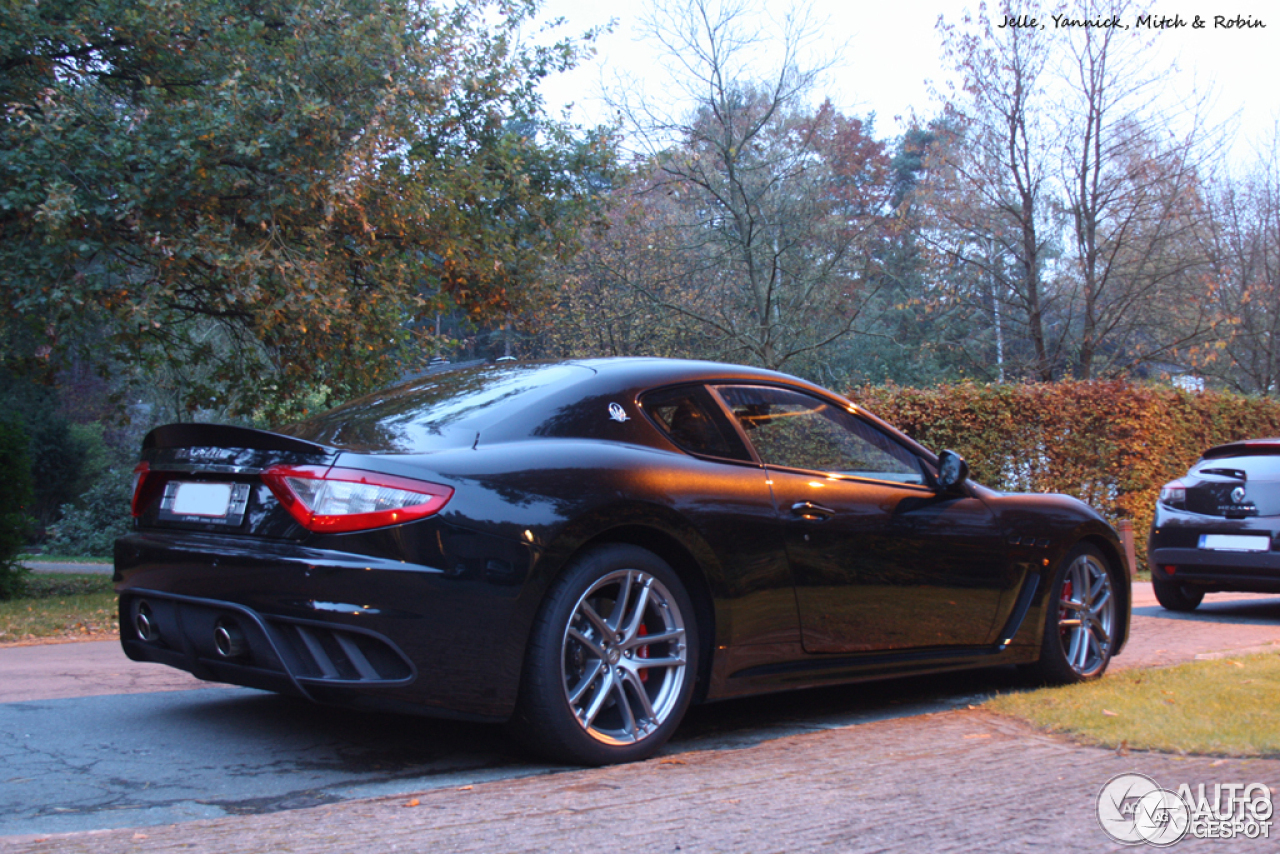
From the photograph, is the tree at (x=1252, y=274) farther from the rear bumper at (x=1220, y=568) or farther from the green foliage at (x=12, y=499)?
the green foliage at (x=12, y=499)

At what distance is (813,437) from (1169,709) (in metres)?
1.82

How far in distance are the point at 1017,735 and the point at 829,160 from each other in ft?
49.7

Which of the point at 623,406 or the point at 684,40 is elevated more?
the point at 684,40

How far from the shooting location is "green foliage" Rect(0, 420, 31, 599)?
460 inches

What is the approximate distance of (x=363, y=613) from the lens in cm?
317

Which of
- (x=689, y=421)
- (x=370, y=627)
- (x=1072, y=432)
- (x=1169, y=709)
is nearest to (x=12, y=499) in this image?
(x=689, y=421)

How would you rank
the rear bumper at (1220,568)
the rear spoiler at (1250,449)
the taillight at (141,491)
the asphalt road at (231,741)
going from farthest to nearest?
the rear spoiler at (1250,449) → the rear bumper at (1220,568) → the taillight at (141,491) → the asphalt road at (231,741)

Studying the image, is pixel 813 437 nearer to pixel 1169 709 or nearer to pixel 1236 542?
pixel 1169 709

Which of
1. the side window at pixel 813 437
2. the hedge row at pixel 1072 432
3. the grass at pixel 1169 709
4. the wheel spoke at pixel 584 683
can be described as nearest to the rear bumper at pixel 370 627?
the wheel spoke at pixel 584 683

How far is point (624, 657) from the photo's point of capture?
143 inches

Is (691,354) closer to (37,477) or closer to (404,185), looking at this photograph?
(404,185)

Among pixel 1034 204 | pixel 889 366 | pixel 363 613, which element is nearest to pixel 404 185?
pixel 363 613

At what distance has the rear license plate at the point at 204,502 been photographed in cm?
348

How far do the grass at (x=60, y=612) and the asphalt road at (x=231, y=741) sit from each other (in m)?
2.41
